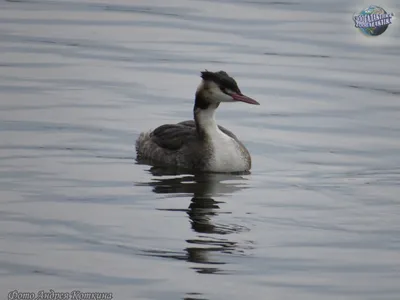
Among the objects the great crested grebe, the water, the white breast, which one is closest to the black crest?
the great crested grebe

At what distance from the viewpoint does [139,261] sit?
41.9ft

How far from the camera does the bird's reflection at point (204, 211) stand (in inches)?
512

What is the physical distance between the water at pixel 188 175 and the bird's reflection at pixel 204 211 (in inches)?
1.2

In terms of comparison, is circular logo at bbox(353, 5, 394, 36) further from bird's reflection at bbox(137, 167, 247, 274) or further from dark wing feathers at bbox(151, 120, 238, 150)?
bird's reflection at bbox(137, 167, 247, 274)

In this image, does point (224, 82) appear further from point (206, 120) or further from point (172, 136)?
point (172, 136)

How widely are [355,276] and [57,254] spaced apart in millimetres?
2566

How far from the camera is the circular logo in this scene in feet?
81.6

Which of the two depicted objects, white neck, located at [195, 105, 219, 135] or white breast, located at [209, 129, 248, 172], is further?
white neck, located at [195, 105, 219, 135]

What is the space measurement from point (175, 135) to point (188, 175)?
38.5 inches

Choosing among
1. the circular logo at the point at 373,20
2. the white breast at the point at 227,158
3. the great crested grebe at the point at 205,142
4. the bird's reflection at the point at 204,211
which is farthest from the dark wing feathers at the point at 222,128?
the circular logo at the point at 373,20

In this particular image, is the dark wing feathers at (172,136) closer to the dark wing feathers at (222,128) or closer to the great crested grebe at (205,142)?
A: the great crested grebe at (205,142)

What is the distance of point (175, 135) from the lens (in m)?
18.0

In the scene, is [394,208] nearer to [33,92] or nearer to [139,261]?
[139,261]

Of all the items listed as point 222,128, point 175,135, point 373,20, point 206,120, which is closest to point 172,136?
point 175,135
